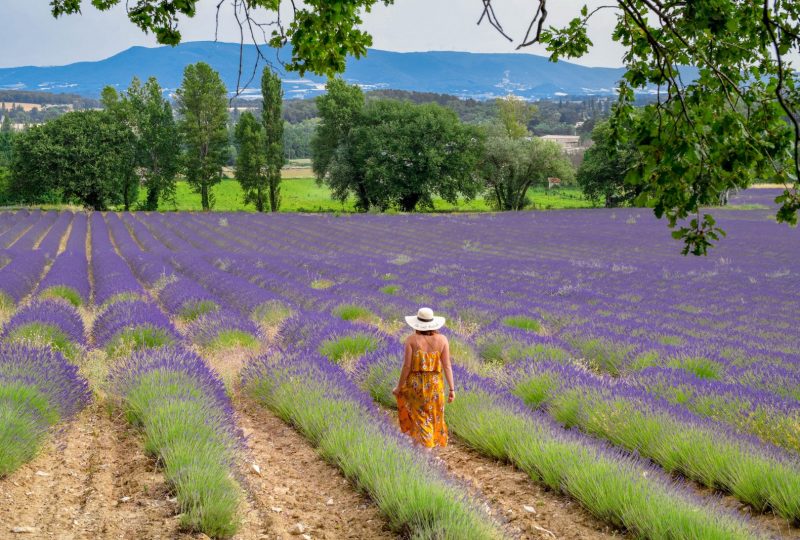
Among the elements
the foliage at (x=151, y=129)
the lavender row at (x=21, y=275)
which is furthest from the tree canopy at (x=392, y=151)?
the lavender row at (x=21, y=275)

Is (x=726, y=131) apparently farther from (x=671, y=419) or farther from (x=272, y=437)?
(x=272, y=437)

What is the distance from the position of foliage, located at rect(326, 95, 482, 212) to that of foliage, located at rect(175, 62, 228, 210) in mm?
10006

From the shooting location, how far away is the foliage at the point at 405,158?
51.1 m

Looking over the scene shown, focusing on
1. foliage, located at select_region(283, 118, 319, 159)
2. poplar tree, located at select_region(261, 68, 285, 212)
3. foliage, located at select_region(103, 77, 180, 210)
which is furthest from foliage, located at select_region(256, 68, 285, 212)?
foliage, located at select_region(283, 118, 319, 159)

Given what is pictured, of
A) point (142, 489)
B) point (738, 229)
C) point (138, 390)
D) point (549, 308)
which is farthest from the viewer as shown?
point (738, 229)

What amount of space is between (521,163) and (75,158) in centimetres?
3738

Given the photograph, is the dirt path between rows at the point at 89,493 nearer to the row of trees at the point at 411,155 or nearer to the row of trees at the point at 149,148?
the row of trees at the point at 149,148

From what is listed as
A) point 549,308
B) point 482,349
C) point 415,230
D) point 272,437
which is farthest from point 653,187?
point 415,230

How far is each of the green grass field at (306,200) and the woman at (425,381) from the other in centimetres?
5277

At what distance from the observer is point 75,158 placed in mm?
52469

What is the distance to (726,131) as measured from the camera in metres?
2.12

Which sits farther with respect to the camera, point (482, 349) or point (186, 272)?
point (186, 272)

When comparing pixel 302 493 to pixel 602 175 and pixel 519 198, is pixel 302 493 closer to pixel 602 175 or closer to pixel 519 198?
pixel 602 175

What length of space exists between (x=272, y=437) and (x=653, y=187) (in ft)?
11.5
